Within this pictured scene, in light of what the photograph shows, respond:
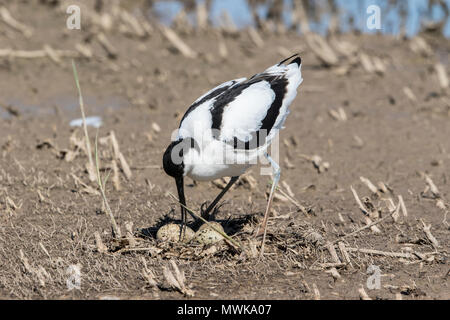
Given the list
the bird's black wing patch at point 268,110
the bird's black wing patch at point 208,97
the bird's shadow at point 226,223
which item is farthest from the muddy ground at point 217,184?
the bird's black wing patch at point 208,97

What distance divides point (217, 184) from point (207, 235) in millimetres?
1565

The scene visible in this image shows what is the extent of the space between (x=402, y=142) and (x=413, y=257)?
3617 millimetres

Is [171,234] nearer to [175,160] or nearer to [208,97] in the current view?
[175,160]

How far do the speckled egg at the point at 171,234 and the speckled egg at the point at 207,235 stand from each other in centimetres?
6

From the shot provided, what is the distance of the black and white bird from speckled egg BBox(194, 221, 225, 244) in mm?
139

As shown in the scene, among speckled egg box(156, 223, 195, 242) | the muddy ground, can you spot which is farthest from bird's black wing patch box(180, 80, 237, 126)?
the muddy ground

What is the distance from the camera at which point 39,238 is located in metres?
5.20

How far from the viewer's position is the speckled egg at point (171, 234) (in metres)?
4.96

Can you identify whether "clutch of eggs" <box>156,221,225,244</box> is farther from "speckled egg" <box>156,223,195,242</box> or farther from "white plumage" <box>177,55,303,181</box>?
"white plumage" <box>177,55,303,181</box>

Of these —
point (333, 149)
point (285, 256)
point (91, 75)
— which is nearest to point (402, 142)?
point (333, 149)

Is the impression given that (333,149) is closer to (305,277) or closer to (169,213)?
(169,213)

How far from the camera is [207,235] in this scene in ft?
16.3

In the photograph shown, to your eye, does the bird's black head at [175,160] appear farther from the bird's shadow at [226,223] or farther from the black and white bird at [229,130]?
the bird's shadow at [226,223]

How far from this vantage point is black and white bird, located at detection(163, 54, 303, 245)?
15.8ft
